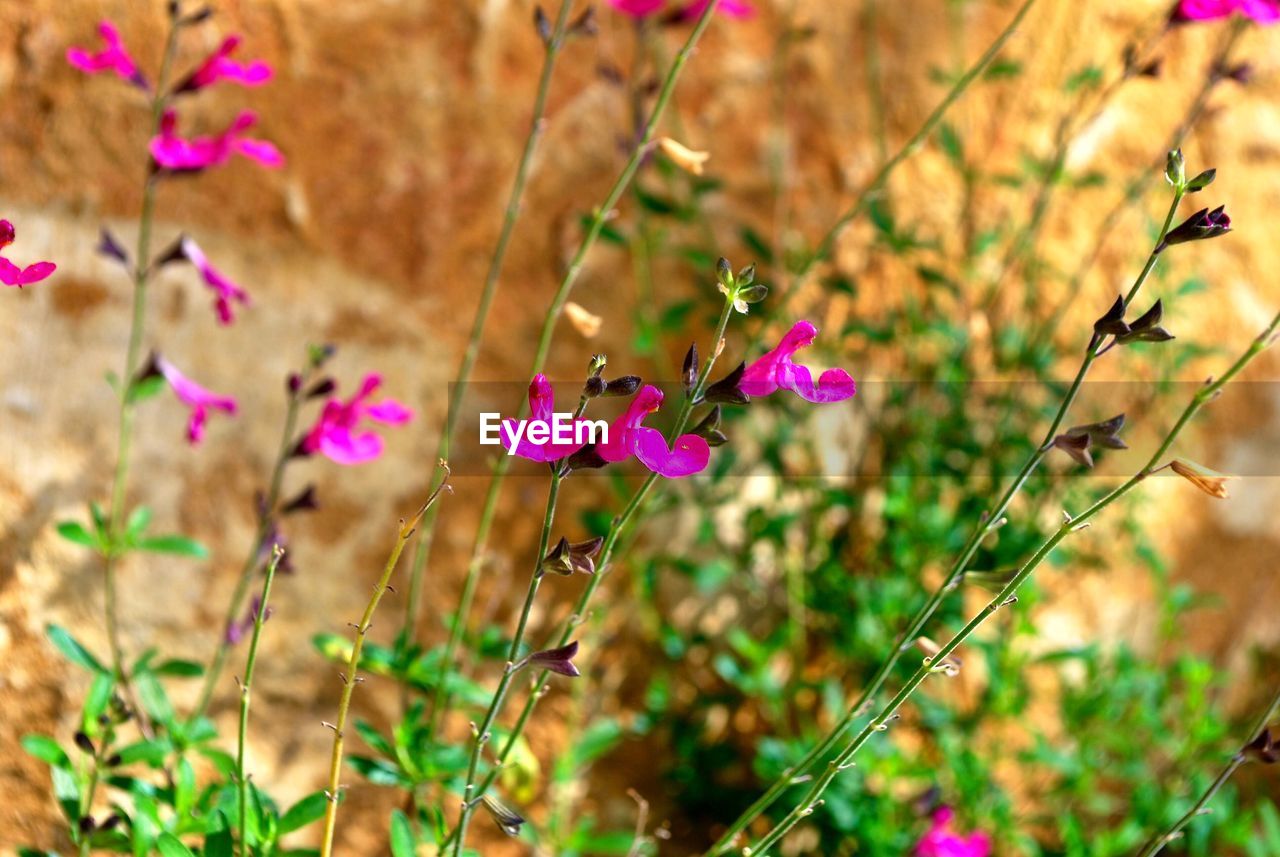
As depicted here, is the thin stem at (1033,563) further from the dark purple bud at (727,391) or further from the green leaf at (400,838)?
the green leaf at (400,838)

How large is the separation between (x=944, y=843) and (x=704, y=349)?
0.89 m

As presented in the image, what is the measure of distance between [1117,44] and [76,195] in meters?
1.98

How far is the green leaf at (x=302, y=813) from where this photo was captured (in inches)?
47.1

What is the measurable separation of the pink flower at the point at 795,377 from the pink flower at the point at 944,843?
3.51 ft

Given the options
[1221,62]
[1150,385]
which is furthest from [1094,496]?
[1221,62]

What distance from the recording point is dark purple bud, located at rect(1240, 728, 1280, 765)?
3.51 ft

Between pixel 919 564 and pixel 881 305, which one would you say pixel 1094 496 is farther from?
pixel 881 305

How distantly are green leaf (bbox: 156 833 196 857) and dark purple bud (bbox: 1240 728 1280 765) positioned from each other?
944 millimetres

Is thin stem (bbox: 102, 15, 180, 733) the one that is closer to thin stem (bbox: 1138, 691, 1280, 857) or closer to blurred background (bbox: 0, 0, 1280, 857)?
blurred background (bbox: 0, 0, 1280, 857)

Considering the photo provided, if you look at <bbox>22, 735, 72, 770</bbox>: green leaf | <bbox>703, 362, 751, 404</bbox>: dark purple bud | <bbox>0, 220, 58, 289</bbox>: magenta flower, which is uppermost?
<bbox>0, 220, 58, 289</bbox>: magenta flower

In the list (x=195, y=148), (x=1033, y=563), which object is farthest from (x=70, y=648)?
(x=1033, y=563)

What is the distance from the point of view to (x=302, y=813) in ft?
Answer: 4.01

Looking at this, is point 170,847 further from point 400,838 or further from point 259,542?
point 259,542

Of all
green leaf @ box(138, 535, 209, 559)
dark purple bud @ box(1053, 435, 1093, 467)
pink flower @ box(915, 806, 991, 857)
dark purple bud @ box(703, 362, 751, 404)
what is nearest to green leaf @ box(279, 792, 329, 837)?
green leaf @ box(138, 535, 209, 559)
